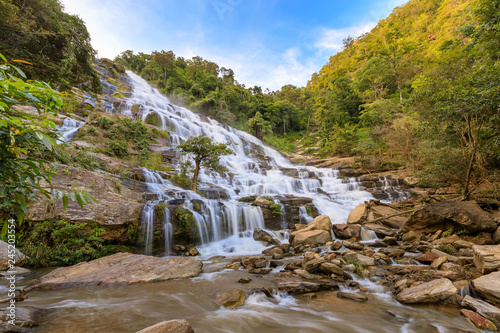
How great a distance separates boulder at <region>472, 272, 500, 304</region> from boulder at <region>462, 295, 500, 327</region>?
0.17m

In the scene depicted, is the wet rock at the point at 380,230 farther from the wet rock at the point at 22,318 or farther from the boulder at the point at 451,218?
the wet rock at the point at 22,318

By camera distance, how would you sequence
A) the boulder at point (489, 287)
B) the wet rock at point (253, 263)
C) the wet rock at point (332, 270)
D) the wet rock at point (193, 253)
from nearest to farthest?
the boulder at point (489, 287)
the wet rock at point (332, 270)
the wet rock at point (253, 263)
the wet rock at point (193, 253)

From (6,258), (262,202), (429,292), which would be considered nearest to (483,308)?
(429,292)

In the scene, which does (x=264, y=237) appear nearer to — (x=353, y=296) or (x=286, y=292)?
(x=286, y=292)

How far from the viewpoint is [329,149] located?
28.3m

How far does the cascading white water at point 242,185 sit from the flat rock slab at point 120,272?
3.12 metres

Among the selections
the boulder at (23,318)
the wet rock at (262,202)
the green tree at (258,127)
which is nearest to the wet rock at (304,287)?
the boulder at (23,318)

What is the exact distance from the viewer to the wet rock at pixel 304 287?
4461 mm

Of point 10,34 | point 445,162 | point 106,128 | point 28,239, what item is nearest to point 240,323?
point 28,239

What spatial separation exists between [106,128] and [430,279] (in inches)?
712

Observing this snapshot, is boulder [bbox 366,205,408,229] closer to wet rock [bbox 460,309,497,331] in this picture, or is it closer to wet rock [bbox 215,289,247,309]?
wet rock [bbox 460,309,497,331]

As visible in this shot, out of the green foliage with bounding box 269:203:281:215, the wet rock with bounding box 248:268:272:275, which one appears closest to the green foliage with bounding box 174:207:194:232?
the wet rock with bounding box 248:268:272:275

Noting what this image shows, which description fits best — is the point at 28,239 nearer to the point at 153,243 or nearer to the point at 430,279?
the point at 153,243

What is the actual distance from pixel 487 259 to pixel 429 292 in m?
1.82
